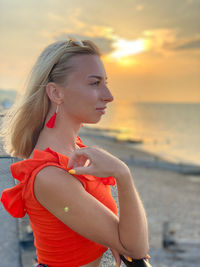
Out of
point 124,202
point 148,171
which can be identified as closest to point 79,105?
point 124,202

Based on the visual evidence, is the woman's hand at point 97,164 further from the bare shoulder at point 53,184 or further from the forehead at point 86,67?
the forehead at point 86,67

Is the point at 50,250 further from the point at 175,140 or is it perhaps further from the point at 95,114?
the point at 175,140

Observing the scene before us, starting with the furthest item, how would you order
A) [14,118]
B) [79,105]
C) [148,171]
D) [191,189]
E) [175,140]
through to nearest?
1. [175,140]
2. [148,171]
3. [191,189]
4. [14,118]
5. [79,105]

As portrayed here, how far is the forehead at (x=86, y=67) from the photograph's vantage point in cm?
133

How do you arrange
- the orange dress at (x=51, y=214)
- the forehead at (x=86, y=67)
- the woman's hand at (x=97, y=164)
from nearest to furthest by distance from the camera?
the woman's hand at (x=97, y=164) → the orange dress at (x=51, y=214) → the forehead at (x=86, y=67)

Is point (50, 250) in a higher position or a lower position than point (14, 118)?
lower

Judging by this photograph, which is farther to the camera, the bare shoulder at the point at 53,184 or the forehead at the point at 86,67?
the forehead at the point at 86,67

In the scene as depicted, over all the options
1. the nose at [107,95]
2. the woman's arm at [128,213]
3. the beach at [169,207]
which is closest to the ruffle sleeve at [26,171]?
the woman's arm at [128,213]

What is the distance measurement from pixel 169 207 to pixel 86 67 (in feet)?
58.3

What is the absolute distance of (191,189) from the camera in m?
23.1

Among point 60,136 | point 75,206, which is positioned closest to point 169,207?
point 60,136

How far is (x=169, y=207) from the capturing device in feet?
58.7

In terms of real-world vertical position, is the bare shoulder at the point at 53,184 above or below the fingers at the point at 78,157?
below

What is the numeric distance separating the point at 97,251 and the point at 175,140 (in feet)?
203
